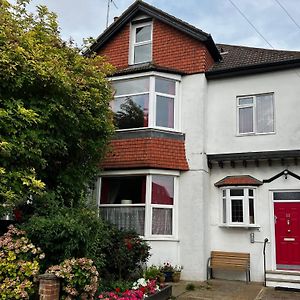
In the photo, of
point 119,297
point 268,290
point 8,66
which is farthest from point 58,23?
point 268,290

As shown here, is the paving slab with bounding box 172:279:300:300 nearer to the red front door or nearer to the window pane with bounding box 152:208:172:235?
the red front door

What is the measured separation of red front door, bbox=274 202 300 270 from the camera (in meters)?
10.7

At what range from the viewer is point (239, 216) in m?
11.4

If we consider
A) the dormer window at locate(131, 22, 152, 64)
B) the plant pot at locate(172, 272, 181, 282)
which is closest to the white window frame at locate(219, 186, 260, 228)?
the plant pot at locate(172, 272, 181, 282)

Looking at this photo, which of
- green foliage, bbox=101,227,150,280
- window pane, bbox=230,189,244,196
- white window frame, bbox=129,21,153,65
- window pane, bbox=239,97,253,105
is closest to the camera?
green foliage, bbox=101,227,150,280

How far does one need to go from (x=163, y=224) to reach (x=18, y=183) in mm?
5317

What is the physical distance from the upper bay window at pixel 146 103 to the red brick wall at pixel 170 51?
0.87 m

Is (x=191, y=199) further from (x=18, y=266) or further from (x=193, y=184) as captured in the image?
(x=18, y=266)

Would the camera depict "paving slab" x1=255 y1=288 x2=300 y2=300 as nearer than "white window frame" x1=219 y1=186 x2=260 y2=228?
Yes

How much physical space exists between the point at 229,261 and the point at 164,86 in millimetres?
6174

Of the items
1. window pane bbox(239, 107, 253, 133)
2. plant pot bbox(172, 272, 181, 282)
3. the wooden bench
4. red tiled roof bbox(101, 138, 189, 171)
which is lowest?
plant pot bbox(172, 272, 181, 282)

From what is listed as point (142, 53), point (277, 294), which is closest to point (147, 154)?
point (142, 53)

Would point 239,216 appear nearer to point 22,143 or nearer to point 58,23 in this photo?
point 22,143

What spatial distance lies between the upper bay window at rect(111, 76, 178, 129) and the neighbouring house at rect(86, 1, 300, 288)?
0.04 meters
